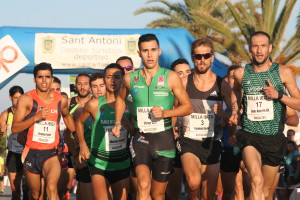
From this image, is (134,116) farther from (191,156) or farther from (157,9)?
(157,9)

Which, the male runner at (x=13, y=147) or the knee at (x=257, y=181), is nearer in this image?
the knee at (x=257, y=181)

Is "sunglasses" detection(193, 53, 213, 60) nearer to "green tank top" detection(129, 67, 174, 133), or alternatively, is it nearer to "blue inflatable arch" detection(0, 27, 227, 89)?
"green tank top" detection(129, 67, 174, 133)

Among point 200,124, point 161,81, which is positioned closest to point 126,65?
point 200,124

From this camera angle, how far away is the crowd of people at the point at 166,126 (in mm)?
8805

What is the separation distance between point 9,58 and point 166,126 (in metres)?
10.9

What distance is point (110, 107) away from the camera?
9.73m

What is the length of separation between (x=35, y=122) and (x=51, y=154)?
52 cm

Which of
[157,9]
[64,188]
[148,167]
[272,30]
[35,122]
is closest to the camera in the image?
[148,167]

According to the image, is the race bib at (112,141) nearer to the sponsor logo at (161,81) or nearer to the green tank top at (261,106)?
the sponsor logo at (161,81)

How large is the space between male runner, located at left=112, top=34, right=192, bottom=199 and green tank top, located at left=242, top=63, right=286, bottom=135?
32.8 inches

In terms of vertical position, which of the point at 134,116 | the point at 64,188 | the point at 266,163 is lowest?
the point at 64,188

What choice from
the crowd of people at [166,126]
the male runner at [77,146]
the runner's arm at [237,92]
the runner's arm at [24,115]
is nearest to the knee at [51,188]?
the crowd of people at [166,126]

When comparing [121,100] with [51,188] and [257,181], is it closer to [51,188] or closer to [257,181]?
[51,188]

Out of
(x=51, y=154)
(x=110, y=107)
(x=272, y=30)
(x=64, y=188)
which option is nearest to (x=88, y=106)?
(x=110, y=107)
